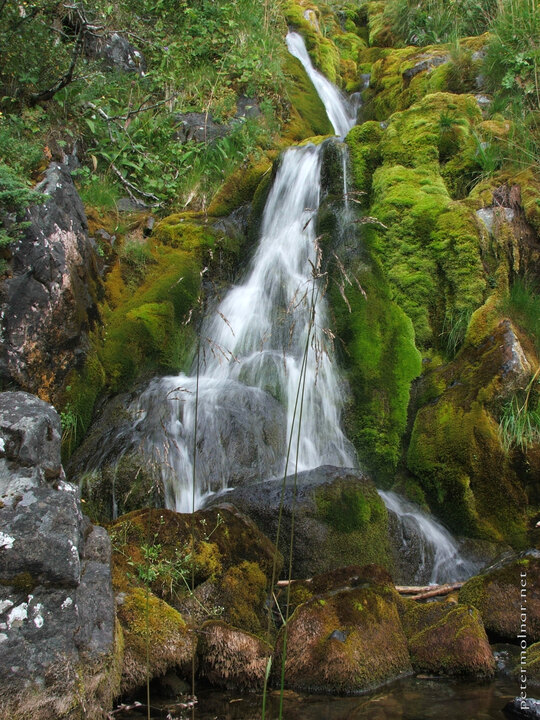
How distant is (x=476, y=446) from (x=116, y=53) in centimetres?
962

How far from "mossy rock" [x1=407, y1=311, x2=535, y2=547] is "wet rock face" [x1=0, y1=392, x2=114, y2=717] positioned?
3566mm

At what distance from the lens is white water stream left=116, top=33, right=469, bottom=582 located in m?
5.21

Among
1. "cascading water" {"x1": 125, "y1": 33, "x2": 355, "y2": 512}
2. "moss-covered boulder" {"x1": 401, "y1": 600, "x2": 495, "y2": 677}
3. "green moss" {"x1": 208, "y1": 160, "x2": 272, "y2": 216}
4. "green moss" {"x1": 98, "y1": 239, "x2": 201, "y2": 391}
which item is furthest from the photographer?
"green moss" {"x1": 208, "y1": 160, "x2": 272, "y2": 216}

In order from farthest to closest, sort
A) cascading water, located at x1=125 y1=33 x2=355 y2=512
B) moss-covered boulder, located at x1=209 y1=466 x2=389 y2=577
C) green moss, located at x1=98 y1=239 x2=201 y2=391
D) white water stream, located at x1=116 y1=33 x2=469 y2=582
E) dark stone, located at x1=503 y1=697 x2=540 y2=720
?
green moss, located at x1=98 y1=239 x2=201 y2=391, cascading water, located at x1=125 y1=33 x2=355 y2=512, white water stream, located at x1=116 y1=33 x2=469 y2=582, moss-covered boulder, located at x1=209 y1=466 x2=389 y2=577, dark stone, located at x1=503 y1=697 x2=540 y2=720

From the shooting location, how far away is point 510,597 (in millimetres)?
3711

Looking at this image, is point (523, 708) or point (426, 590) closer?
point (523, 708)

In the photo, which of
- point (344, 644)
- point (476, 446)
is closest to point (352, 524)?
point (344, 644)

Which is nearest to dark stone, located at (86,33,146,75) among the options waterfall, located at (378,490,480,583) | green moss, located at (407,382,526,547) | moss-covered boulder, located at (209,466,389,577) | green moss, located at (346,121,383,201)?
green moss, located at (346,121,383,201)

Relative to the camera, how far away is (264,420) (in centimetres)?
586

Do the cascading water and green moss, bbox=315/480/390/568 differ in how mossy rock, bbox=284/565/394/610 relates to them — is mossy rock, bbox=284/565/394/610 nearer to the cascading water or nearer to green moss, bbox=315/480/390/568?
green moss, bbox=315/480/390/568

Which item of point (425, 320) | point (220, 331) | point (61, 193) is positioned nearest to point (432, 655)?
point (425, 320)

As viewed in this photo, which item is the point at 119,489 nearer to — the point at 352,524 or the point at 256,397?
the point at 256,397

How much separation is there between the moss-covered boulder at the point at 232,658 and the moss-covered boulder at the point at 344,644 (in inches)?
5.0

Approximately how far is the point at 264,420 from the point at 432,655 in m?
2.95
